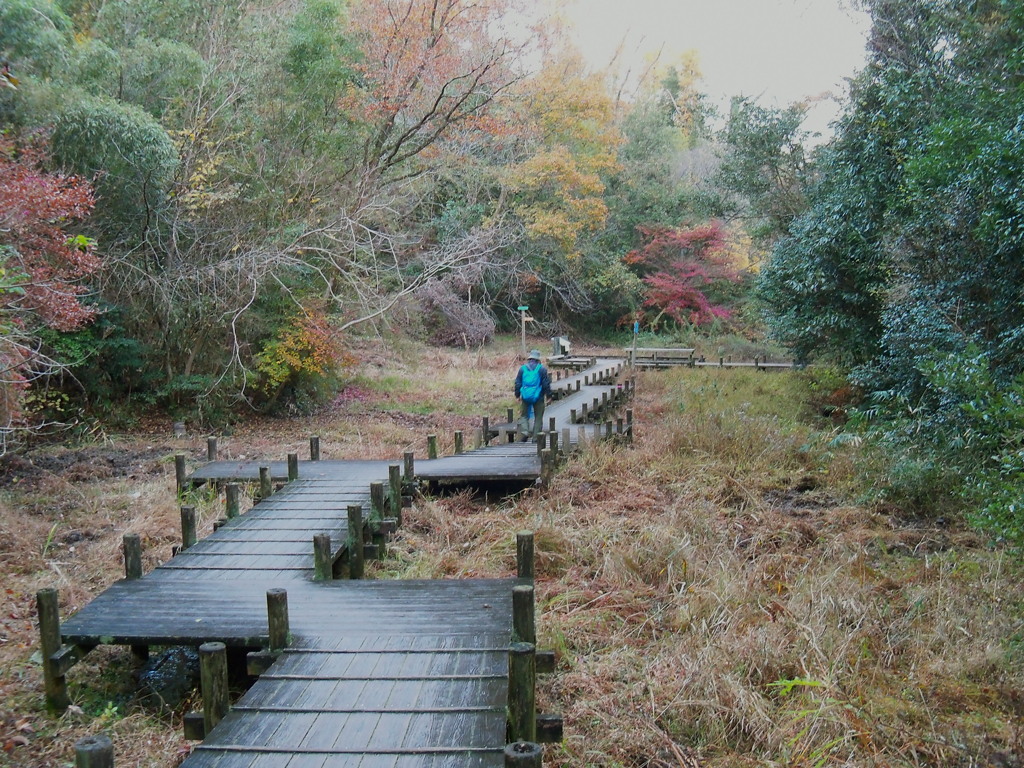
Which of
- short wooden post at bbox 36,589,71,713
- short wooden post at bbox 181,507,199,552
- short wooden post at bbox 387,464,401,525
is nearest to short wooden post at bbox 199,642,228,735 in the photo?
short wooden post at bbox 36,589,71,713

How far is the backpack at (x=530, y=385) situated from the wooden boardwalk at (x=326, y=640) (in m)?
3.69

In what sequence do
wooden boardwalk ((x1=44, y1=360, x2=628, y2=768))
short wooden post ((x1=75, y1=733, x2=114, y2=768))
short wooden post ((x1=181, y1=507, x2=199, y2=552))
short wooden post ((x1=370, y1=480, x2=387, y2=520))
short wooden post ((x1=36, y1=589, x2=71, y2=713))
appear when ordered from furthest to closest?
1. short wooden post ((x1=370, y1=480, x2=387, y2=520))
2. short wooden post ((x1=181, y1=507, x2=199, y2=552))
3. short wooden post ((x1=36, y1=589, x2=71, y2=713))
4. wooden boardwalk ((x1=44, y1=360, x2=628, y2=768))
5. short wooden post ((x1=75, y1=733, x2=114, y2=768))

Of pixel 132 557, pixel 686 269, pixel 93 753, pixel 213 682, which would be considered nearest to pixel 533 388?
pixel 132 557

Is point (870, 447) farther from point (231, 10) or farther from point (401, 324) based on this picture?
point (231, 10)

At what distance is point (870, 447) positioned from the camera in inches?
372

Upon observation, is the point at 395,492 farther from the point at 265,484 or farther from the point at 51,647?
the point at 51,647

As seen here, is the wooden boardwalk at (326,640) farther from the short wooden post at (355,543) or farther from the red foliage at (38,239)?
the red foliage at (38,239)

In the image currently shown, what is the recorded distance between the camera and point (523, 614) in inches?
171

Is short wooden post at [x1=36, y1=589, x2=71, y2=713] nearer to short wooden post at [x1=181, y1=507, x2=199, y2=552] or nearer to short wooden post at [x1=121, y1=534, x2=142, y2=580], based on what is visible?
short wooden post at [x1=121, y1=534, x2=142, y2=580]

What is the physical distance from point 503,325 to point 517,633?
27.4 m

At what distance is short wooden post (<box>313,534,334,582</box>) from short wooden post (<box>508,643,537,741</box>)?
2.49m

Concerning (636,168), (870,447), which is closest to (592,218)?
(636,168)

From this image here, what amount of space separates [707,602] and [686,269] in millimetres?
24545

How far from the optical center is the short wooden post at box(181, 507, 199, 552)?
21.1ft
